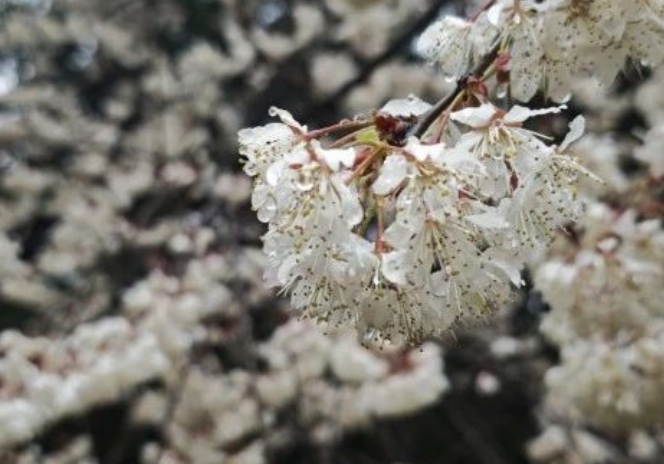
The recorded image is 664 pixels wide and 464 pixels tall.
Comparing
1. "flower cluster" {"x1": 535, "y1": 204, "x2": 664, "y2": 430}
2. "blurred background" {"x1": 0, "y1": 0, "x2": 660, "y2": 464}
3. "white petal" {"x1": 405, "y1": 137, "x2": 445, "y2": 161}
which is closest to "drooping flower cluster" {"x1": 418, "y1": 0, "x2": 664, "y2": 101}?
"white petal" {"x1": 405, "y1": 137, "x2": 445, "y2": 161}

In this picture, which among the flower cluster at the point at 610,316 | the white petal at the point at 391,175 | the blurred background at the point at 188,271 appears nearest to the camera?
the white petal at the point at 391,175

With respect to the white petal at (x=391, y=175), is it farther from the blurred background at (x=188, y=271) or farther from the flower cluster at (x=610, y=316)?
the blurred background at (x=188, y=271)

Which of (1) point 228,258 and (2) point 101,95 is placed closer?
(1) point 228,258

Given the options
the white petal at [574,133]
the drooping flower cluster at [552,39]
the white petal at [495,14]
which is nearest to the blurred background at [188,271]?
the drooping flower cluster at [552,39]

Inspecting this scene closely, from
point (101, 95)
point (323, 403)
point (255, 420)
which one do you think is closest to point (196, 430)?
point (255, 420)

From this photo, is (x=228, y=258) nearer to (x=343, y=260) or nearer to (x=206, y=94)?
(x=206, y=94)

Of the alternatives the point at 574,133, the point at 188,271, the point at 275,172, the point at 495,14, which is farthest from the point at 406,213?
the point at 188,271

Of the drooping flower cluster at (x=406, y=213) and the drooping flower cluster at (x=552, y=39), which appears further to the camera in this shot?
the drooping flower cluster at (x=552, y=39)
